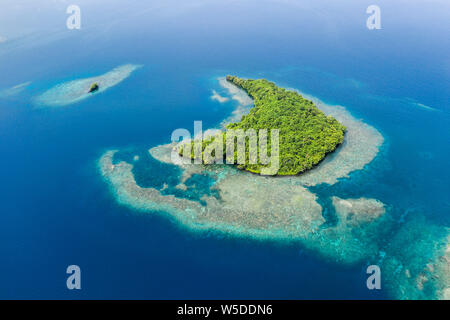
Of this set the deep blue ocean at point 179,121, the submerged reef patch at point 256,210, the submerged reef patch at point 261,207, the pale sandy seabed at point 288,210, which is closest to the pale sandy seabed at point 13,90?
the deep blue ocean at point 179,121

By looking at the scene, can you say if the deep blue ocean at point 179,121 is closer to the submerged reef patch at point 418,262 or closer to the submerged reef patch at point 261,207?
the submerged reef patch at point 261,207

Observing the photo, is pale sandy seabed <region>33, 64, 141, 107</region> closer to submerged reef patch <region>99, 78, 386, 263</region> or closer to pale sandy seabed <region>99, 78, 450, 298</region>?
pale sandy seabed <region>99, 78, 450, 298</region>

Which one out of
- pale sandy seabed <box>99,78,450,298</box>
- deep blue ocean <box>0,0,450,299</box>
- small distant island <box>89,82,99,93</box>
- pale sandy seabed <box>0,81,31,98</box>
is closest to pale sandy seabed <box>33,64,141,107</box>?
small distant island <box>89,82,99,93</box>

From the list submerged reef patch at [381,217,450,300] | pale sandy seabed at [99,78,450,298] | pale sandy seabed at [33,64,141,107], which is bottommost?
submerged reef patch at [381,217,450,300]

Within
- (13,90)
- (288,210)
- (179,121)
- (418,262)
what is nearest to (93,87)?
(13,90)

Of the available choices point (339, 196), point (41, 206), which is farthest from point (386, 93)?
point (41, 206)

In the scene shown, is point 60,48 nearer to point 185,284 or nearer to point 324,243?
point 185,284
